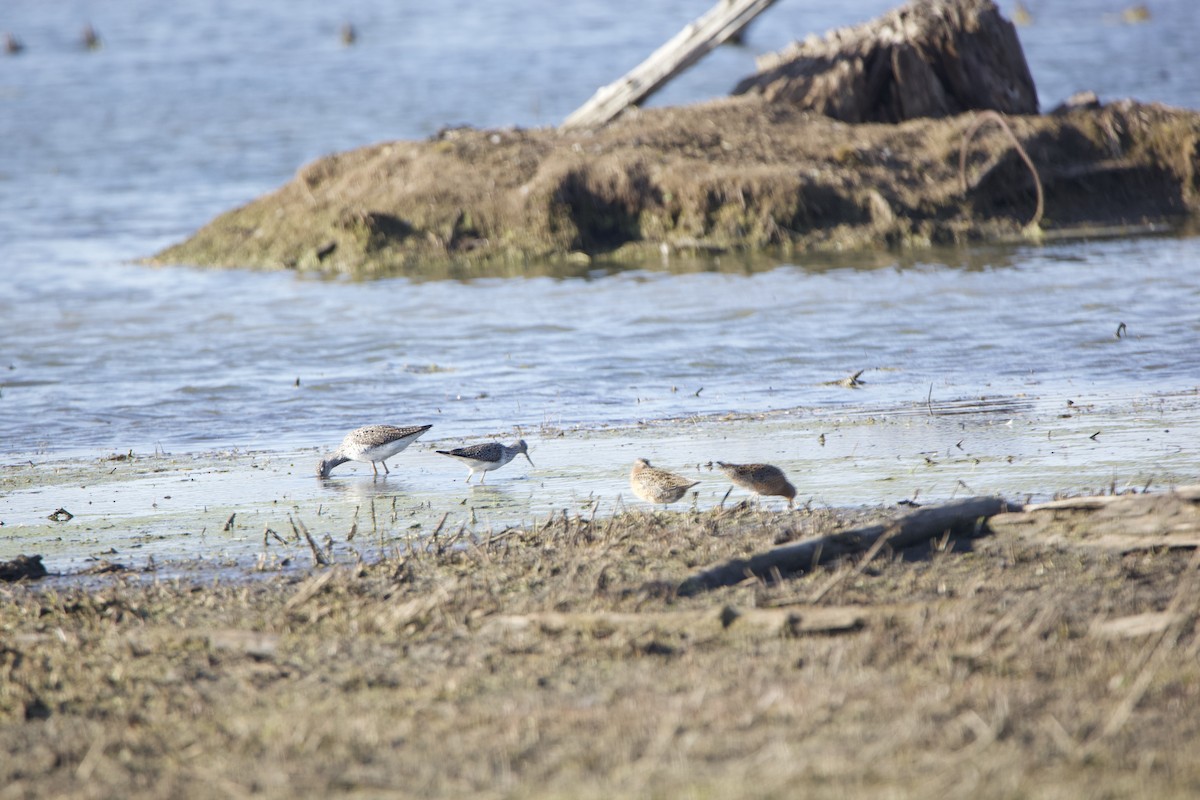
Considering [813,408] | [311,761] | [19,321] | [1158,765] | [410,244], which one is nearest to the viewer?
[1158,765]

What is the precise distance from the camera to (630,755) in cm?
451

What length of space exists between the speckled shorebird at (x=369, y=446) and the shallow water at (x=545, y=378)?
8.1 inches

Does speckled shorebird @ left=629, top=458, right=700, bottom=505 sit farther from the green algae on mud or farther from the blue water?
the blue water

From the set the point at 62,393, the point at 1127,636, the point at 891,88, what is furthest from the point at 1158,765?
the point at 891,88

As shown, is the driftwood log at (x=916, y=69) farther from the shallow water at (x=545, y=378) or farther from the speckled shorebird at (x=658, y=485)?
the speckled shorebird at (x=658, y=485)

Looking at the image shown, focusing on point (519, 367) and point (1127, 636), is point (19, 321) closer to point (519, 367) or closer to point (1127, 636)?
point (519, 367)

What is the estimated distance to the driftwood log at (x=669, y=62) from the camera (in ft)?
70.8

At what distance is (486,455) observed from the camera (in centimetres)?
917

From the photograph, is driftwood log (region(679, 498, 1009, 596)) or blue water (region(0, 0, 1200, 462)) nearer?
driftwood log (region(679, 498, 1009, 596))

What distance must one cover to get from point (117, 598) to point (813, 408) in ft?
20.4

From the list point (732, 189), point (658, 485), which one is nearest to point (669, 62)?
point (732, 189)

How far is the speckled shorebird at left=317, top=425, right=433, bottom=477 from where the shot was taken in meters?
9.60

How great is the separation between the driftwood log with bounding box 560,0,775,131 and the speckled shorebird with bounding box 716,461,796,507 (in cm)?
1412

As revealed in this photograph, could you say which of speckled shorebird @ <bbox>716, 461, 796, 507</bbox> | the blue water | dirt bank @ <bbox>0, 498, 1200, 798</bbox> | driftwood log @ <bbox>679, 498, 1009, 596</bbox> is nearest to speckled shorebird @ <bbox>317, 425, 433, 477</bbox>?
the blue water
